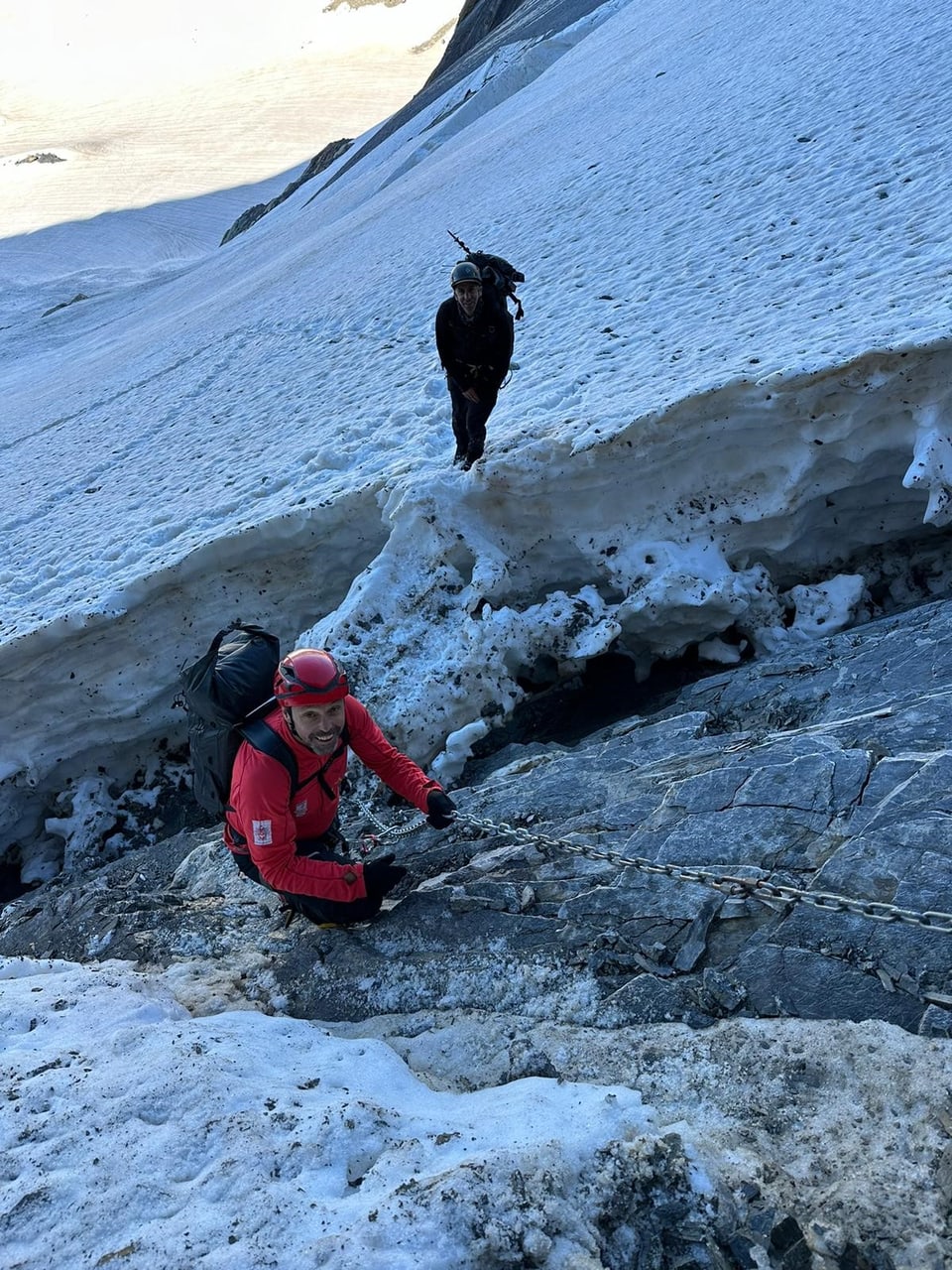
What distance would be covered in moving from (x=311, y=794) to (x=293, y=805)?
0.30 feet

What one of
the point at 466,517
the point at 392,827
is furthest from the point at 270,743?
the point at 466,517

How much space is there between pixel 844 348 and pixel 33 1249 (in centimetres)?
505

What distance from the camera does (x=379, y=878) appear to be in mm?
3428

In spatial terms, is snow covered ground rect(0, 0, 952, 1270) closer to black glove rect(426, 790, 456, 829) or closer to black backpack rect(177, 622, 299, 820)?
black backpack rect(177, 622, 299, 820)

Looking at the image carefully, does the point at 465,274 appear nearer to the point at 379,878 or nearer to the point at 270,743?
the point at 270,743

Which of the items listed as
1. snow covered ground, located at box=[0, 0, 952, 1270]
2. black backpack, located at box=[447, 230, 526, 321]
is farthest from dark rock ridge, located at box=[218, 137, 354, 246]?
black backpack, located at box=[447, 230, 526, 321]

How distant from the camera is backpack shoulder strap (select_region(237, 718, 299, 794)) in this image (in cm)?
328

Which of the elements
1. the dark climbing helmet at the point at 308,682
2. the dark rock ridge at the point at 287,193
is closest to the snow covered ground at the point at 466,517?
the dark climbing helmet at the point at 308,682

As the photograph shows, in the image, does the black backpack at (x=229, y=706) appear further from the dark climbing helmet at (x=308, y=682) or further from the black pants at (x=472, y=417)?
the black pants at (x=472, y=417)

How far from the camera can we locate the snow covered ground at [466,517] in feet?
7.50

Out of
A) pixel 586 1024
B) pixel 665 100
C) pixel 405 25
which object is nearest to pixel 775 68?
pixel 665 100

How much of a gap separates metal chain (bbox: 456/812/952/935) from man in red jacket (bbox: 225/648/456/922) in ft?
Answer: 1.29

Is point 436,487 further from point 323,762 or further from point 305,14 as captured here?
point 305,14

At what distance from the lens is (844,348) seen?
4.84 metres
